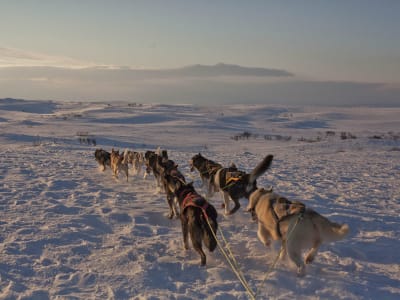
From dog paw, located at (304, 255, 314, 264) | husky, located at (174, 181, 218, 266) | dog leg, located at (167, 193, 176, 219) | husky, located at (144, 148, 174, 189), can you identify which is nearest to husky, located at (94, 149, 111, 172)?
husky, located at (144, 148, 174, 189)

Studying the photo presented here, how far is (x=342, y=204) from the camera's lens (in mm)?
8172

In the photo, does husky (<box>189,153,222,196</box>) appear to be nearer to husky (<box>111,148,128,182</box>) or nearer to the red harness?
husky (<box>111,148,128,182</box>)

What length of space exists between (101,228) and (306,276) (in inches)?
131

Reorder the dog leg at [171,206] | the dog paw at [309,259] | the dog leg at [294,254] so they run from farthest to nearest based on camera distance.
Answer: the dog leg at [171,206], the dog paw at [309,259], the dog leg at [294,254]

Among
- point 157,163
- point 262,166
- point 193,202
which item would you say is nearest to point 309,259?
point 193,202

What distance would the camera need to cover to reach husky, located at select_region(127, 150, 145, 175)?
35.5ft

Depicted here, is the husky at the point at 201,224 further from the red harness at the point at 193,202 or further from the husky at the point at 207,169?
the husky at the point at 207,169

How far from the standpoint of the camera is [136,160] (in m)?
10.9

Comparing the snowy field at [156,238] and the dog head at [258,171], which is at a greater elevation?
the dog head at [258,171]

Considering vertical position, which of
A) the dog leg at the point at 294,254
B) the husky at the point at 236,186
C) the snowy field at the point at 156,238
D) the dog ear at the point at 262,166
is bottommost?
the snowy field at the point at 156,238

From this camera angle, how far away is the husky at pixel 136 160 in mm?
10816

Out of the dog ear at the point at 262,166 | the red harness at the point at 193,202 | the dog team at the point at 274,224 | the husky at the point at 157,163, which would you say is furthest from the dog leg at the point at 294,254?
the husky at the point at 157,163

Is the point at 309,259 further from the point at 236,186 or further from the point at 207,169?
the point at 207,169

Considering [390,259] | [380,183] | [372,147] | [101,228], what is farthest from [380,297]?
[372,147]
